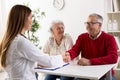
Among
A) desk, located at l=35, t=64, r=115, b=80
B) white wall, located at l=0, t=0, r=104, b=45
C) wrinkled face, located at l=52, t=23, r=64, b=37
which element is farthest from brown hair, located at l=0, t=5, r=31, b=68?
white wall, located at l=0, t=0, r=104, b=45

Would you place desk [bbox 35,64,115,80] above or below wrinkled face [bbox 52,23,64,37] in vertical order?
below

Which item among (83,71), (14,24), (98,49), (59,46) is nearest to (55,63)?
(83,71)

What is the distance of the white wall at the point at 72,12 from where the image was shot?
13.1ft

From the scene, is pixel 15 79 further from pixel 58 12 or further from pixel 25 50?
pixel 58 12

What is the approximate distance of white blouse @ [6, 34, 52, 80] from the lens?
174cm

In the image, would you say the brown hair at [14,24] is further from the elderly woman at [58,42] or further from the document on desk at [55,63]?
the elderly woman at [58,42]

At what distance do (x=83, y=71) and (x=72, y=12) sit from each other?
2.38 m

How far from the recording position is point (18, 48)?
1.74 metres

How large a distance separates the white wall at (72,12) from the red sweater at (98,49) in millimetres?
1473

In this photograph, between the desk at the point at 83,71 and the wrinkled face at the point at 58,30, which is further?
the wrinkled face at the point at 58,30

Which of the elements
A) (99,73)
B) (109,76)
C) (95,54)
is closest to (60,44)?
(95,54)

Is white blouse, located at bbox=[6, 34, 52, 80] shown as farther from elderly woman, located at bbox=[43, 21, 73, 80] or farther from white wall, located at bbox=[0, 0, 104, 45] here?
white wall, located at bbox=[0, 0, 104, 45]

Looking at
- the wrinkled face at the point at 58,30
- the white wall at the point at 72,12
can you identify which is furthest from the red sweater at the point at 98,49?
the white wall at the point at 72,12

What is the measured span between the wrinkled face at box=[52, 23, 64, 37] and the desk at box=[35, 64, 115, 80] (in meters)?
0.94
